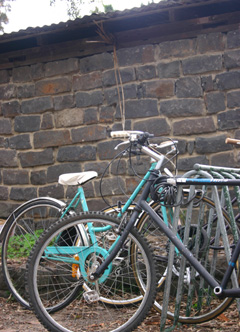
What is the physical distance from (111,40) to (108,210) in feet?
7.40

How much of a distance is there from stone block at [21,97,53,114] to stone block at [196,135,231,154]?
1.95 m

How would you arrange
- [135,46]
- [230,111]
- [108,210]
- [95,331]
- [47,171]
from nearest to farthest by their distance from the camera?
[95,331] < [108,210] < [230,111] < [135,46] < [47,171]

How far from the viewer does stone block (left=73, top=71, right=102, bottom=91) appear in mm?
5347

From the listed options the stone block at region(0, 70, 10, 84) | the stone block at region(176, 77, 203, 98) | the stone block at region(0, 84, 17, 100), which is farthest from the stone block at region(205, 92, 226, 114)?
the stone block at region(0, 70, 10, 84)

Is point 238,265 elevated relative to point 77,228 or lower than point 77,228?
lower

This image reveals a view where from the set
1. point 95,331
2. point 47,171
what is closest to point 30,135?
point 47,171

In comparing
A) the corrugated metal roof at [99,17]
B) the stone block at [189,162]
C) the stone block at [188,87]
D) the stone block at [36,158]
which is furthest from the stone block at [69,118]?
the stone block at [189,162]

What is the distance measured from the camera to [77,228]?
315cm

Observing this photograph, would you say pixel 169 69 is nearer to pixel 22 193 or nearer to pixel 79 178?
pixel 79 178

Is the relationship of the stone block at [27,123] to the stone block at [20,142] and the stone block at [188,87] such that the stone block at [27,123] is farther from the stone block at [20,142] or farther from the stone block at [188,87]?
the stone block at [188,87]

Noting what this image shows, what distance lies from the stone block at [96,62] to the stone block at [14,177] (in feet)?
5.05

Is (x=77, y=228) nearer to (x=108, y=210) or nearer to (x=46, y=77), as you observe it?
(x=108, y=210)

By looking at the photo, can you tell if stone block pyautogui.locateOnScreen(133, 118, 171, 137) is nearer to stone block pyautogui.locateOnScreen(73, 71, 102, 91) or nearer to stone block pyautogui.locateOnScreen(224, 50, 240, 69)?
stone block pyautogui.locateOnScreen(73, 71, 102, 91)

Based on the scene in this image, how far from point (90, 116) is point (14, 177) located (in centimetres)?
134
